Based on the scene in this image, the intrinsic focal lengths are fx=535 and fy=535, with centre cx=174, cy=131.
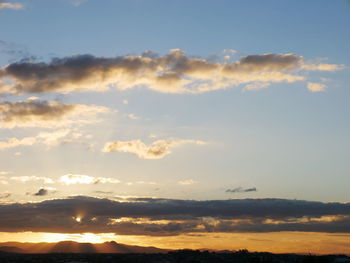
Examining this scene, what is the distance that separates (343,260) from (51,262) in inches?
2284

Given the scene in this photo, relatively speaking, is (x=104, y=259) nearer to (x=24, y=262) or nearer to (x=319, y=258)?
(x=24, y=262)

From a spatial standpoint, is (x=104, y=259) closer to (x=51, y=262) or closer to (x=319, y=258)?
(x=51, y=262)

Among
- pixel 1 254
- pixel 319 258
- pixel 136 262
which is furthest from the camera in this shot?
pixel 1 254

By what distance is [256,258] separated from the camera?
10669 cm

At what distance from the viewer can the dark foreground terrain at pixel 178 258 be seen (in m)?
104

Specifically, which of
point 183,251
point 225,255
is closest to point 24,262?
point 183,251

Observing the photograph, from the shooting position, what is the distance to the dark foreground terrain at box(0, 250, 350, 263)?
342 ft

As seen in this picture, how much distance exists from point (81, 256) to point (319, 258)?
160 feet

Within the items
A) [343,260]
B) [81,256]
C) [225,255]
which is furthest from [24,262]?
[343,260]

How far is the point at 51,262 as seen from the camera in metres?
104

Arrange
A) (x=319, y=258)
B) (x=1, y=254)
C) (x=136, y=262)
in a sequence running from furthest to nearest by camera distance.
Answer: (x=1, y=254)
(x=319, y=258)
(x=136, y=262)

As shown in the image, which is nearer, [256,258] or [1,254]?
[256,258]

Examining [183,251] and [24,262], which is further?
[183,251]

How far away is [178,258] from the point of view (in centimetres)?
10556
